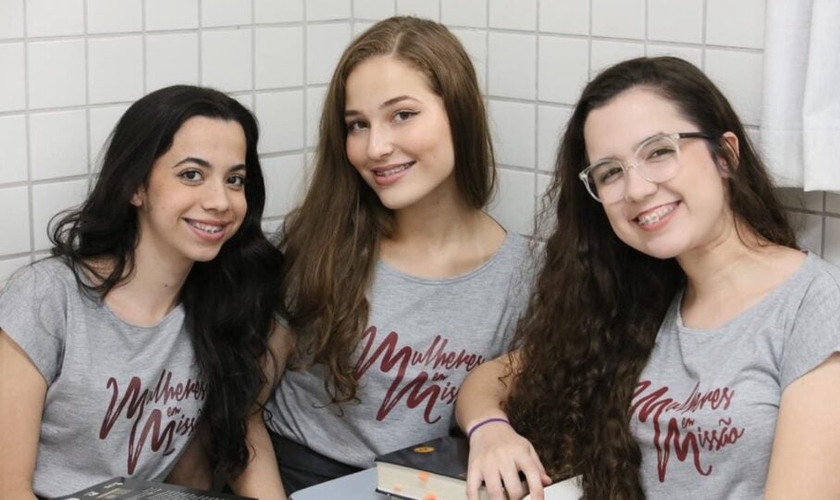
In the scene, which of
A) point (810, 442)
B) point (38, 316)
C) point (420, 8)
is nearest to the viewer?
point (810, 442)

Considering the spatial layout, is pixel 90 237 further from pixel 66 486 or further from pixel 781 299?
pixel 781 299

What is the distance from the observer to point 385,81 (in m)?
2.09

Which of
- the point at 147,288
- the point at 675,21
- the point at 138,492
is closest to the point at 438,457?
the point at 138,492

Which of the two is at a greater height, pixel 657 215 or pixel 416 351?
pixel 657 215

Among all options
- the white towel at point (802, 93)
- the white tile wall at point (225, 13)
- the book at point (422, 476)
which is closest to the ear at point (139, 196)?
the white tile wall at point (225, 13)

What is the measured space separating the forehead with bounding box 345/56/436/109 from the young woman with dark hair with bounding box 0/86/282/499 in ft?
0.62

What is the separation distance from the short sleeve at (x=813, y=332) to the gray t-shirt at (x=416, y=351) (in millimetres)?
566

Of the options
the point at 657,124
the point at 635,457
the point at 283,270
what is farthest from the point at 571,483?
the point at 283,270

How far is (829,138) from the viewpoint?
1802 mm

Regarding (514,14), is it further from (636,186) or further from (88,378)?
(88,378)

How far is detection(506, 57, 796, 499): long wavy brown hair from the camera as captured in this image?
5.94ft

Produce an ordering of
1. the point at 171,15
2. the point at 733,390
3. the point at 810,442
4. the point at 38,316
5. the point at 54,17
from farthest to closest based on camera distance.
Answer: the point at 171,15 < the point at 54,17 < the point at 38,316 < the point at 733,390 < the point at 810,442

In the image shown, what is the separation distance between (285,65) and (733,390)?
115cm

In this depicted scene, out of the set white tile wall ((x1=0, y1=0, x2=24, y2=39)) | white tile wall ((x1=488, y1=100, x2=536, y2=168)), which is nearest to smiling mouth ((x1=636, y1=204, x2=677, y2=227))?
white tile wall ((x1=488, y1=100, x2=536, y2=168))
